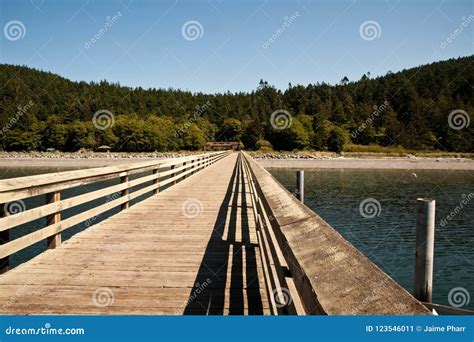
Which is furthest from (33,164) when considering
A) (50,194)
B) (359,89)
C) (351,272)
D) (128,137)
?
(359,89)

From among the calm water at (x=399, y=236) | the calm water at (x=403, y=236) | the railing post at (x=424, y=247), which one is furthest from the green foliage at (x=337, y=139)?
the railing post at (x=424, y=247)

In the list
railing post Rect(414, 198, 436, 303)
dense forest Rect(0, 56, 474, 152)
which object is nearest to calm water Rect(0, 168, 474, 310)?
railing post Rect(414, 198, 436, 303)

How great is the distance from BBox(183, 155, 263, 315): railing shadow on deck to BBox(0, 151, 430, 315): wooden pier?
1 cm

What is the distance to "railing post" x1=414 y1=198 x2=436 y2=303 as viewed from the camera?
2.58 m

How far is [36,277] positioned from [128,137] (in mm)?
118025

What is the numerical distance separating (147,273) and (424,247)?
10.7ft

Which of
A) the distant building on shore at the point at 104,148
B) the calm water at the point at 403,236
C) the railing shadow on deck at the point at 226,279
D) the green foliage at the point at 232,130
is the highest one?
the green foliage at the point at 232,130

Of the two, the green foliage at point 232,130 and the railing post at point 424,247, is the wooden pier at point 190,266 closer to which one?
the railing post at point 424,247

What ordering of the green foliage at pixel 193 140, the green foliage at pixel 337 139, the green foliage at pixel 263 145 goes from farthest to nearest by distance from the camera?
1. the green foliage at pixel 193 140
2. the green foliage at pixel 263 145
3. the green foliage at pixel 337 139

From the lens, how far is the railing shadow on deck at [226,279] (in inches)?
144

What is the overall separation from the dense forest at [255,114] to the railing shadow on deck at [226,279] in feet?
305

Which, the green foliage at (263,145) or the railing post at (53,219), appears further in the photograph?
the green foliage at (263,145)

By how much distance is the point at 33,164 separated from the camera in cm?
8238

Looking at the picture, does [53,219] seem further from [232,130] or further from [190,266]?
[232,130]
